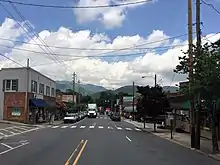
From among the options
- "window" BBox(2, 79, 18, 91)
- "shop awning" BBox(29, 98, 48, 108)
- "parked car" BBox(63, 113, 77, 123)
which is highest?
"window" BBox(2, 79, 18, 91)

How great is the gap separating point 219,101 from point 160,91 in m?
24.6

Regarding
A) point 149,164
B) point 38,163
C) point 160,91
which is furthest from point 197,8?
point 160,91

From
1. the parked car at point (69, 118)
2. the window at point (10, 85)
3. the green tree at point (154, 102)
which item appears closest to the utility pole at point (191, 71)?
the green tree at point (154, 102)

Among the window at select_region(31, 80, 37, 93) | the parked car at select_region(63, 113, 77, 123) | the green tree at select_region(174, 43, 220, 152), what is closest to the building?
the window at select_region(31, 80, 37, 93)

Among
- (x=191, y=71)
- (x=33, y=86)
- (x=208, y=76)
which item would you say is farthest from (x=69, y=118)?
(x=208, y=76)

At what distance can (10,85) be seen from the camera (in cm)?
5672

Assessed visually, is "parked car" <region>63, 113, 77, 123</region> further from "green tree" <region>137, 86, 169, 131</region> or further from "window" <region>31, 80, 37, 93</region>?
"green tree" <region>137, 86, 169, 131</region>

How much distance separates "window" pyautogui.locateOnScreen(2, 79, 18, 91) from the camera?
56.3 meters

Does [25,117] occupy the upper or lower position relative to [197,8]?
lower

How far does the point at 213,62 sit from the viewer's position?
18.1 metres

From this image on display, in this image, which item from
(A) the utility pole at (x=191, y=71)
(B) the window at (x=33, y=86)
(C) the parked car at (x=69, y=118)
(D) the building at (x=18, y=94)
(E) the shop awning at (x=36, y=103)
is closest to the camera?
(A) the utility pole at (x=191, y=71)

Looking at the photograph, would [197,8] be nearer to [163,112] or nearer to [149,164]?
[149,164]

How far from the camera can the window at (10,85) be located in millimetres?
56284

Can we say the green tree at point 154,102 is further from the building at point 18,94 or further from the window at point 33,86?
the window at point 33,86
